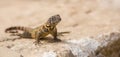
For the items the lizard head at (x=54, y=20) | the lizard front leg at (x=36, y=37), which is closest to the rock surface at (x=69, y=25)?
the lizard front leg at (x=36, y=37)

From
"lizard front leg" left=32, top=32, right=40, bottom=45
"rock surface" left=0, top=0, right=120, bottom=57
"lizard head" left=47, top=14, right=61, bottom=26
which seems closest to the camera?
"rock surface" left=0, top=0, right=120, bottom=57

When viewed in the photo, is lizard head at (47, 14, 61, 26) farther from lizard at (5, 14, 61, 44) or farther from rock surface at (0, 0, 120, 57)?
rock surface at (0, 0, 120, 57)

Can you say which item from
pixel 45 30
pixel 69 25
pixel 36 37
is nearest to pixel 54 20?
pixel 45 30

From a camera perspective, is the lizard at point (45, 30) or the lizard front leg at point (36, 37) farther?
the lizard front leg at point (36, 37)

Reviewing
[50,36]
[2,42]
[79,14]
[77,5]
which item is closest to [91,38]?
[50,36]

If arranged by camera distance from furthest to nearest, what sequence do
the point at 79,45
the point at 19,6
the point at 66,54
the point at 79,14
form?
the point at 19,6, the point at 79,14, the point at 79,45, the point at 66,54

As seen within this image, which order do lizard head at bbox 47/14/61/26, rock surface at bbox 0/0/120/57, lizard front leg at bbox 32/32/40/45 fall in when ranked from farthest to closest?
lizard front leg at bbox 32/32/40/45 → lizard head at bbox 47/14/61/26 → rock surface at bbox 0/0/120/57

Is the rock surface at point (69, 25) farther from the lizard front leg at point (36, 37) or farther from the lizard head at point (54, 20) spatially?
the lizard head at point (54, 20)

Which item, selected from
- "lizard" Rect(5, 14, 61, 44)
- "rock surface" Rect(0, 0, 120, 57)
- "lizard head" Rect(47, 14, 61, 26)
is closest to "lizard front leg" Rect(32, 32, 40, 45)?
"lizard" Rect(5, 14, 61, 44)

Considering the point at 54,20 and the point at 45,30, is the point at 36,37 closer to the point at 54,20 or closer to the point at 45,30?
the point at 45,30

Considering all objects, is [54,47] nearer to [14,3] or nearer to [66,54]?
[66,54]

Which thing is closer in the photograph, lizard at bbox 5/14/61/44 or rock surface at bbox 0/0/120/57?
rock surface at bbox 0/0/120/57
